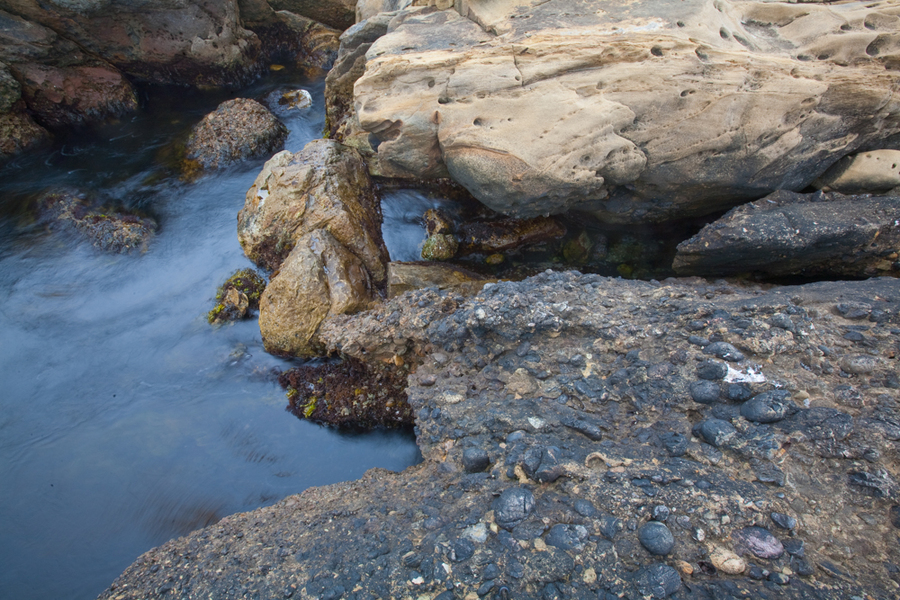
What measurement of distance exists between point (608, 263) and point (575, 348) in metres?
3.29

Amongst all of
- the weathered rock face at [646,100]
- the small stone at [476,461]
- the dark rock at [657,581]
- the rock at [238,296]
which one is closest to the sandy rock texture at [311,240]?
the rock at [238,296]

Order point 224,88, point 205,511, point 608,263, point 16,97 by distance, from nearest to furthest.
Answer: point 205,511 < point 608,263 < point 16,97 < point 224,88

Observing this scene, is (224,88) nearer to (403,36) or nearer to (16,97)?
(16,97)

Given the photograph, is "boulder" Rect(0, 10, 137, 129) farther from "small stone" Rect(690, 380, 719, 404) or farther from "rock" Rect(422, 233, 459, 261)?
"small stone" Rect(690, 380, 719, 404)

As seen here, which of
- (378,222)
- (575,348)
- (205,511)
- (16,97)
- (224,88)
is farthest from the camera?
(224,88)

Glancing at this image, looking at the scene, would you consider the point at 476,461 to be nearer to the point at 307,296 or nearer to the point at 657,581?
the point at 657,581

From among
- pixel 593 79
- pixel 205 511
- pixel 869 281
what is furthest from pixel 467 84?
pixel 205 511

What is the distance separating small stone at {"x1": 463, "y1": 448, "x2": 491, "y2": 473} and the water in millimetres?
1992

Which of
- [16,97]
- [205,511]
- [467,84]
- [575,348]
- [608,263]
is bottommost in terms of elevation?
[205,511]

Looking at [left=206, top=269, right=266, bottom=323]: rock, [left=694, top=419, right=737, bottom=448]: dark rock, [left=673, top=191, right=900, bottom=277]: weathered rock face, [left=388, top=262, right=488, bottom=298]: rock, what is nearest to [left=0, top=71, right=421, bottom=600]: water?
[left=206, top=269, right=266, bottom=323]: rock

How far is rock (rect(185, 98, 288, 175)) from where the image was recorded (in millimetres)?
9367

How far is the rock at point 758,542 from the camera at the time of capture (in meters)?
2.59

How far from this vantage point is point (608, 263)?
23.0ft

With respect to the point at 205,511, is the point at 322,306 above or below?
above
